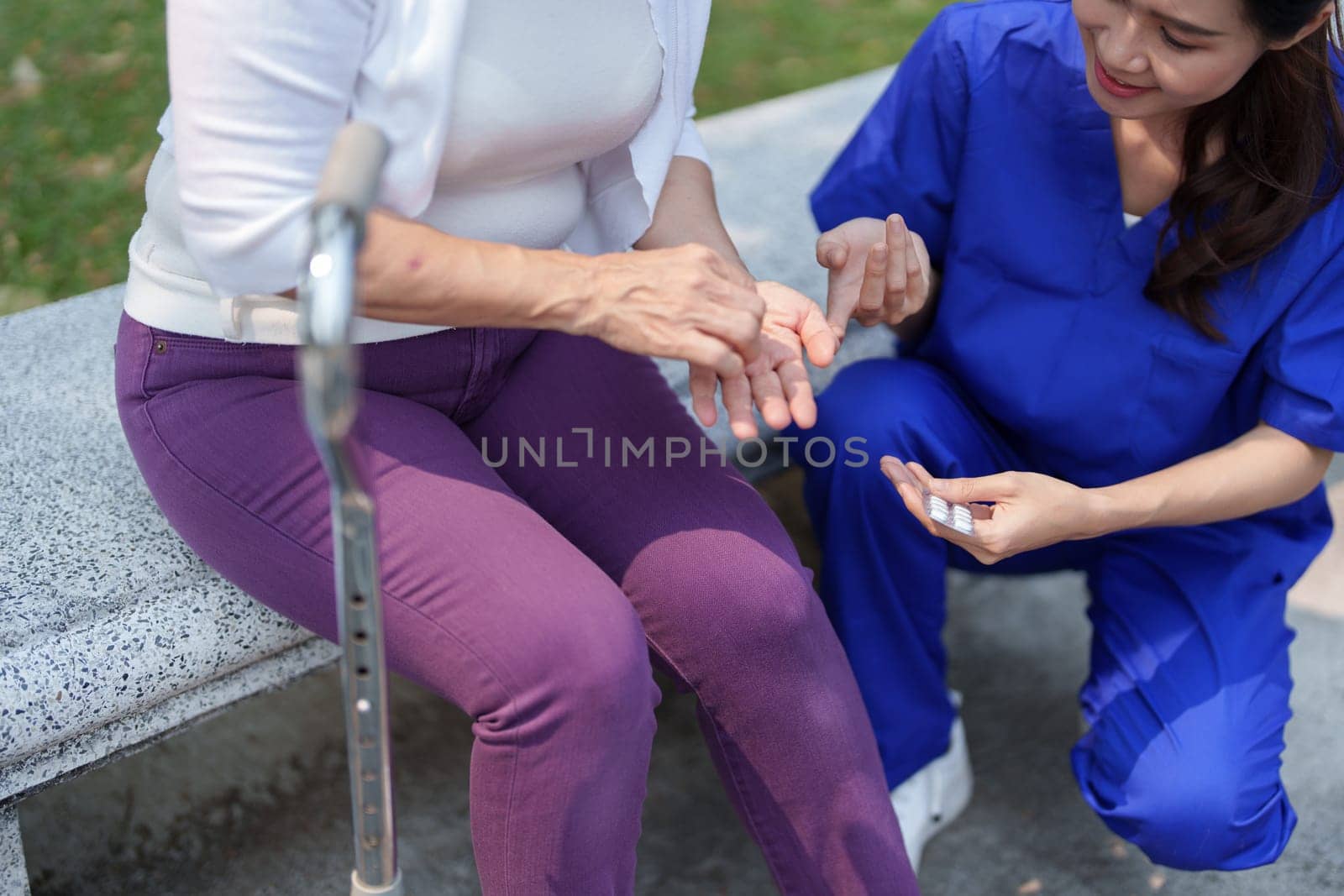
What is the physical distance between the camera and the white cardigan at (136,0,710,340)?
1.24 meters

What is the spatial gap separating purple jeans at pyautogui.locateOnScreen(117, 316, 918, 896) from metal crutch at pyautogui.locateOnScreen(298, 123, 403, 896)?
279 mm

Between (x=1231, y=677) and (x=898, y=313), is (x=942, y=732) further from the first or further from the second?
(x=898, y=313)

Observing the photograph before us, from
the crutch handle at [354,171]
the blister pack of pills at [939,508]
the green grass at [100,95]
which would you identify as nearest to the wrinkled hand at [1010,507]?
the blister pack of pills at [939,508]

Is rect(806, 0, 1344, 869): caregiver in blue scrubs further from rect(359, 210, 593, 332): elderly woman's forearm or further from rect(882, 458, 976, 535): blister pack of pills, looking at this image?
rect(359, 210, 593, 332): elderly woman's forearm

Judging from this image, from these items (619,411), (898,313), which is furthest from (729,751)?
(898,313)

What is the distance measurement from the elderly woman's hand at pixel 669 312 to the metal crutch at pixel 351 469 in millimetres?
468

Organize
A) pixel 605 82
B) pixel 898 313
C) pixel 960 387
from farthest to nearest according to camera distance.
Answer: pixel 960 387
pixel 898 313
pixel 605 82

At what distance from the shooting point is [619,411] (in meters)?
1.62

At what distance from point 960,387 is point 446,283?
2.86 feet

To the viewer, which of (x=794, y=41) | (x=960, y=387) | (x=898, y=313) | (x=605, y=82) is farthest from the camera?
(x=794, y=41)

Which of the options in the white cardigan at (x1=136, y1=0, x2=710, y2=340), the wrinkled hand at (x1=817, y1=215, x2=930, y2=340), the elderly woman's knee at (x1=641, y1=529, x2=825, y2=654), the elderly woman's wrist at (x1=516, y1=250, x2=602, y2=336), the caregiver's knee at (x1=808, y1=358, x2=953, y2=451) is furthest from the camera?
the caregiver's knee at (x1=808, y1=358, x2=953, y2=451)

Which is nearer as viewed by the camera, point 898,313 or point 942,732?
point 898,313

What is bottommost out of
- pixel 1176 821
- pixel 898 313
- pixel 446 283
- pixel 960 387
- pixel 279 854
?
pixel 279 854

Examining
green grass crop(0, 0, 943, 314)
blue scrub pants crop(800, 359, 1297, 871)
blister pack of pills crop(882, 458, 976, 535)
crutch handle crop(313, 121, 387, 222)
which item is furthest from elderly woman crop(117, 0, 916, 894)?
green grass crop(0, 0, 943, 314)
